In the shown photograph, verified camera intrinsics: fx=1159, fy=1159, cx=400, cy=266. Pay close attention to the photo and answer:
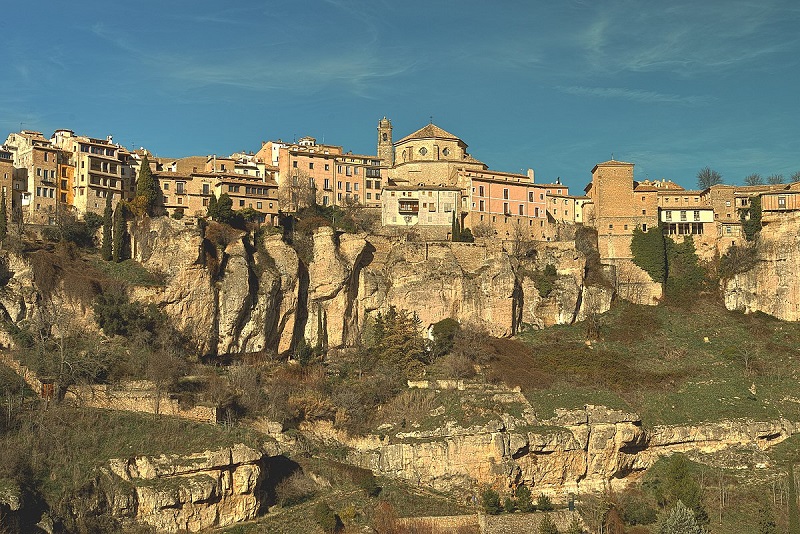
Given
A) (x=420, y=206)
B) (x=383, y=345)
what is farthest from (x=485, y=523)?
(x=420, y=206)

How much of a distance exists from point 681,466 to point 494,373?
36.3 feet

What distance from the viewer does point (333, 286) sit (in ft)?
213

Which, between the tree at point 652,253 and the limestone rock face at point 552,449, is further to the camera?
the tree at point 652,253

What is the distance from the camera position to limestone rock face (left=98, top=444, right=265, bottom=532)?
46.0 meters

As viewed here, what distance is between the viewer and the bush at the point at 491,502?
1972 inches

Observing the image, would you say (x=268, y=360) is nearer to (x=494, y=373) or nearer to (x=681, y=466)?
(x=494, y=373)

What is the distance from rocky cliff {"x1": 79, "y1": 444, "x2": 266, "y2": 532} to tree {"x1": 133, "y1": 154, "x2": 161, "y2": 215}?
18995mm

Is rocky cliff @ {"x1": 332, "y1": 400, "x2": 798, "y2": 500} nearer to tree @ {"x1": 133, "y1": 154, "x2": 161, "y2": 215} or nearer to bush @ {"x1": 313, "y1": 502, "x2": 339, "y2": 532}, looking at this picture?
bush @ {"x1": 313, "y1": 502, "x2": 339, "y2": 532}

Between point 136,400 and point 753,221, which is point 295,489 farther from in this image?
point 753,221

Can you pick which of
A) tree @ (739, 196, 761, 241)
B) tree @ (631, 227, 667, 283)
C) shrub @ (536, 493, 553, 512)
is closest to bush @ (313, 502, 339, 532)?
shrub @ (536, 493, 553, 512)

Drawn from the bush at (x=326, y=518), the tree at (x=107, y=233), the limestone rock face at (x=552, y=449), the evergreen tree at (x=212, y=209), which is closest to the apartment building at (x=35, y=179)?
the tree at (x=107, y=233)

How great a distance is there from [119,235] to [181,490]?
61.4 ft

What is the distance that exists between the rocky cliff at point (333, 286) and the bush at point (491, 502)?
49.9ft

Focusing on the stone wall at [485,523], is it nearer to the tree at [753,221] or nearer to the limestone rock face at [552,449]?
the limestone rock face at [552,449]
